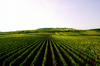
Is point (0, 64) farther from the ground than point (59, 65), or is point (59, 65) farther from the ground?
point (0, 64)

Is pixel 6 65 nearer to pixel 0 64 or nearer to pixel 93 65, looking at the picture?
pixel 0 64

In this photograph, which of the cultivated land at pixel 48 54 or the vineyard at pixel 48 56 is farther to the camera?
the cultivated land at pixel 48 54

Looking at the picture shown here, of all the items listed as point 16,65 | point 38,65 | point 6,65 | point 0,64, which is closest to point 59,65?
point 38,65

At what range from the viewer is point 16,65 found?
7918 millimetres

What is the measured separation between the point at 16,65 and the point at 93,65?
968cm

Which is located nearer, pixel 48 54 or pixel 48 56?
pixel 48 56

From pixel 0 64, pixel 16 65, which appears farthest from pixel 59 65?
pixel 0 64

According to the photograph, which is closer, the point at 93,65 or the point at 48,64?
the point at 93,65

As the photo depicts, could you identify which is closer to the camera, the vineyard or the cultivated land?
the vineyard

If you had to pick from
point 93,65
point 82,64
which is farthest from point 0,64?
point 93,65

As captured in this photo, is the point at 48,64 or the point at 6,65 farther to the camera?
the point at 48,64

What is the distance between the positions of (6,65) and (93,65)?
10.9 m

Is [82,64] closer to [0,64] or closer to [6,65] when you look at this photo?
[6,65]

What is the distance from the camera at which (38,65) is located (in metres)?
8.32
